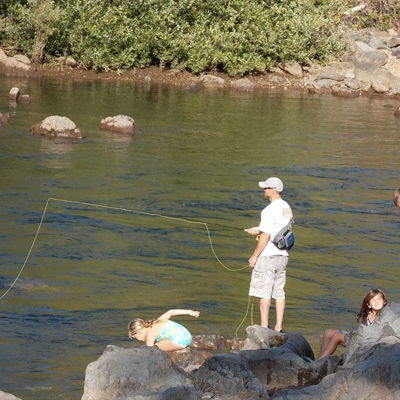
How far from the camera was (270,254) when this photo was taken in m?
12.2

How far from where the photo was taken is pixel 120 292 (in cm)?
1451

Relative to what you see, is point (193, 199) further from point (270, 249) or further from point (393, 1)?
point (393, 1)

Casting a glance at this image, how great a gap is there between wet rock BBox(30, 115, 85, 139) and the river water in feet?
1.50

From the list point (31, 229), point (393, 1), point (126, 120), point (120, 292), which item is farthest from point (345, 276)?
point (393, 1)

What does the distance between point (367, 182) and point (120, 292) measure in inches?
431

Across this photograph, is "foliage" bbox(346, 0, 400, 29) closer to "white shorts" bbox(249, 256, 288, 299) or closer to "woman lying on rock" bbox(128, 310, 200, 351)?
"white shorts" bbox(249, 256, 288, 299)

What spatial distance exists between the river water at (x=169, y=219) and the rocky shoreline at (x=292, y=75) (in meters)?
5.35

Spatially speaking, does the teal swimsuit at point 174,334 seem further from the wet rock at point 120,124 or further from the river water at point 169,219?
the wet rock at point 120,124

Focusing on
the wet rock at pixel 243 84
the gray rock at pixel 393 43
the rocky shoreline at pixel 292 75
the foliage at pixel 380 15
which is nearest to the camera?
the wet rock at pixel 243 84

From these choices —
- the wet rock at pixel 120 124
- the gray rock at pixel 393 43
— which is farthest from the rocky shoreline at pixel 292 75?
the wet rock at pixel 120 124

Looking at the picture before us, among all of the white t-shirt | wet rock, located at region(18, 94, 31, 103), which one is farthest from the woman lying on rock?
wet rock, located at region(18, 94, 31, 103)

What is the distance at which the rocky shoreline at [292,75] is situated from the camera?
130 ft

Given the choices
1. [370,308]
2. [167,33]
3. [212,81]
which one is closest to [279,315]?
[370,308]

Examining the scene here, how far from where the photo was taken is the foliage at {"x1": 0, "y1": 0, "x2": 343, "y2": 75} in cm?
4022
